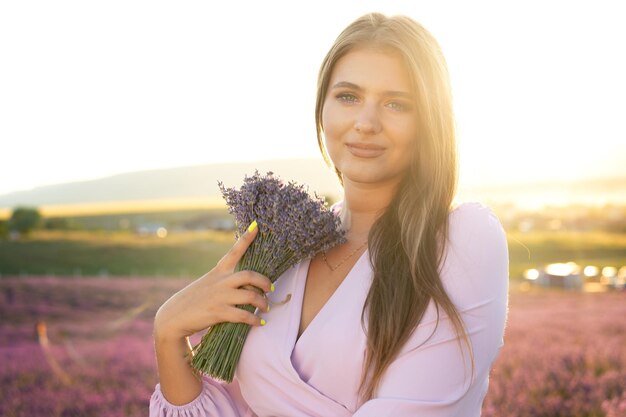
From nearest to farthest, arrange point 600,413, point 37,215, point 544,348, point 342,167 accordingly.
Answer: point 342,167 < point 600,413 < point 544,348 < point 37,215

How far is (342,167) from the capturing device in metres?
3.11

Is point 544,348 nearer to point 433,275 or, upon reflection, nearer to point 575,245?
point 433,275

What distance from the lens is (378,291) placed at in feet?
9.02

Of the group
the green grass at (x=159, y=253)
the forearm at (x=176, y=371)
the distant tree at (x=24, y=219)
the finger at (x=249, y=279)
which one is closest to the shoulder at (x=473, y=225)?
the finger at (x=249, y=279)

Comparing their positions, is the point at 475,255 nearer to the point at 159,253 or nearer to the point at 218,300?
the point at 218,300

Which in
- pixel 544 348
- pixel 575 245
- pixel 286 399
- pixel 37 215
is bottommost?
pixel 575 245

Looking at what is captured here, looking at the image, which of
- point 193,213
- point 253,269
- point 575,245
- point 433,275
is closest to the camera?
point 433,275

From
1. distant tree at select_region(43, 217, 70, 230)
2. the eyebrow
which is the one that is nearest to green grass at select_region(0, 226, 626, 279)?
distant tree at select_region(43, 217, 70, 230)

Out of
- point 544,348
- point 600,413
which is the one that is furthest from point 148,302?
point 600,413

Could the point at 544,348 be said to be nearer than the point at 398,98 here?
No

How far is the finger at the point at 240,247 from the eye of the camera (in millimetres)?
2810

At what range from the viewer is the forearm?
295 centimetres

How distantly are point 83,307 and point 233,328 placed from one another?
11887 millimetres

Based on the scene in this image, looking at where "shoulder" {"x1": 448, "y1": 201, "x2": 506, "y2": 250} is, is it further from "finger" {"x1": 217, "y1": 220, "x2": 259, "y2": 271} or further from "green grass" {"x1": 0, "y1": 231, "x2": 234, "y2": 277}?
"green grass" {"x1": 0, "y1": 231, "x2": 234, "y2": 277}
